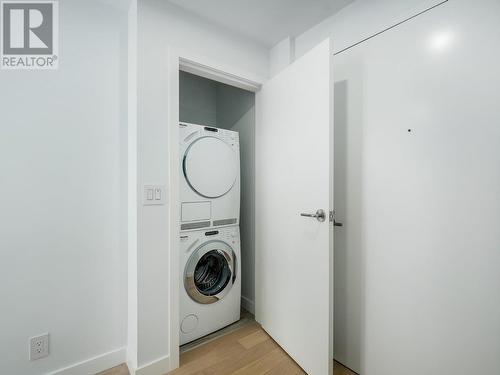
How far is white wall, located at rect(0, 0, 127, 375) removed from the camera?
1239 millimetres

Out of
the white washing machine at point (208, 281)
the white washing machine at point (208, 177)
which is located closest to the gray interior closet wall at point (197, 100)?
the white washing machine at point (208, 177)

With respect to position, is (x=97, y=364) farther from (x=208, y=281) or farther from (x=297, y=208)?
(x=297, y=208)

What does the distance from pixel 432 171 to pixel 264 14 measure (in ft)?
4.65

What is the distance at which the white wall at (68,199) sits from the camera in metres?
1.24

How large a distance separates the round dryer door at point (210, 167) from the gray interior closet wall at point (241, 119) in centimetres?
33

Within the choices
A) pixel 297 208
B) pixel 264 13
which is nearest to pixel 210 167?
pixel 297 208

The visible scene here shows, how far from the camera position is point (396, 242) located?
4.10ft

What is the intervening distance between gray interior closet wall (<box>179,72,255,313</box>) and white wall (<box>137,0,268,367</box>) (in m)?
0.83

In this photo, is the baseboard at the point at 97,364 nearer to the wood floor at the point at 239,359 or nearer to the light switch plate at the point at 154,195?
the wood floor at the point at 239,359

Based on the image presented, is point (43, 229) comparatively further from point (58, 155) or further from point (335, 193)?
point (335, 193)

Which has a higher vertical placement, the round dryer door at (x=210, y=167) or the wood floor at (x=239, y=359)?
the round dryer door at (x=210, y=167)
